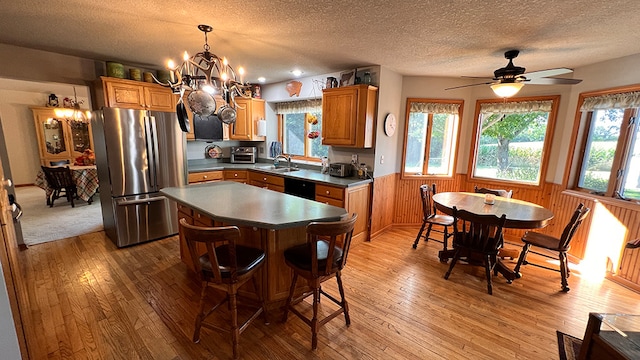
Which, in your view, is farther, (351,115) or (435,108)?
(435,108)

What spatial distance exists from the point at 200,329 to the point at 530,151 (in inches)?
188

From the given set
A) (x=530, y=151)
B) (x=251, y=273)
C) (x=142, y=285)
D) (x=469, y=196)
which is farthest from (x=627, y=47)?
(x=142, y=285)

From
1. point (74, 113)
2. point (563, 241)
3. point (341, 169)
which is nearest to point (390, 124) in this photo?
point (341, 169)

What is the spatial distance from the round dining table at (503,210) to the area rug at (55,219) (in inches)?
201

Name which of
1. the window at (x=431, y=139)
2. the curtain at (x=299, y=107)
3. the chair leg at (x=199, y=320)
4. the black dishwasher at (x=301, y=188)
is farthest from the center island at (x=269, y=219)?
the window at (x=431, y=139)

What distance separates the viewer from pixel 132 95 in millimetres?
3480

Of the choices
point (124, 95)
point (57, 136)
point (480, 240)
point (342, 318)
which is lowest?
point (342, 318)

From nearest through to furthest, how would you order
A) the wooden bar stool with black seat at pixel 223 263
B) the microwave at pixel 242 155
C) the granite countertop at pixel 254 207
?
the wooden bar stool with black seat at pixel 223 263
the granite countertop at pixel 254 207
the microwave at pixel 242 155

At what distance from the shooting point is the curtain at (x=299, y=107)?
446 cm

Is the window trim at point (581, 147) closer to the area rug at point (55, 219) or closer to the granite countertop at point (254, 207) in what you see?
the granite countertop at point (254, 207)

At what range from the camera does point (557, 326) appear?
7.11 ft

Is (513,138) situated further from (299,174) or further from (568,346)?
(299,174)

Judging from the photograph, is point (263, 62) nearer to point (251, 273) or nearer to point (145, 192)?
point (145, 192)

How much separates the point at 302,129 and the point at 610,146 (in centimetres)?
431
